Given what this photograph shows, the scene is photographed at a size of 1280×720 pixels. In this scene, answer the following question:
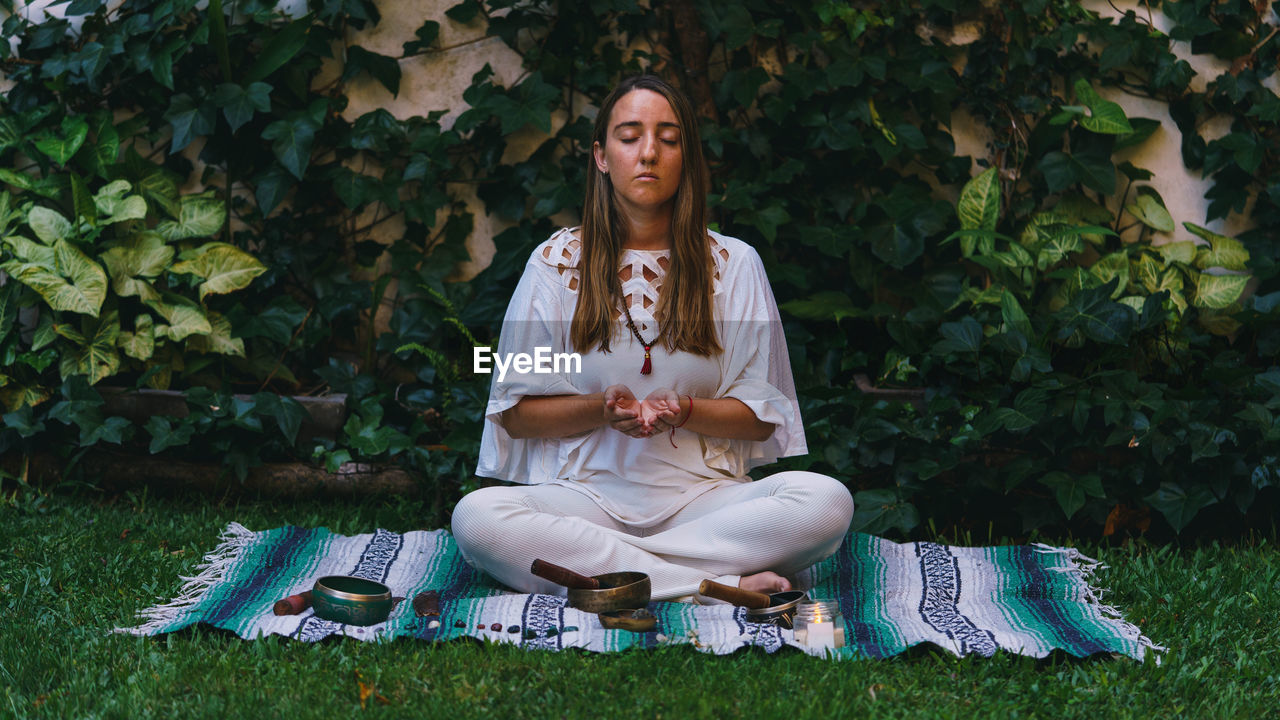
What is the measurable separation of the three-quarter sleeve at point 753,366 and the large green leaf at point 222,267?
1723mm

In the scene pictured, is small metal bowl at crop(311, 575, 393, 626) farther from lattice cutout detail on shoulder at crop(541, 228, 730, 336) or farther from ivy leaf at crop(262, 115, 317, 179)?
ivy leaf at crop(262, 115, 317, 179)

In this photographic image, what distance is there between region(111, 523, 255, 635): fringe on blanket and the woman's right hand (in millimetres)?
1027

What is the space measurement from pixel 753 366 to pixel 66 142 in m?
2.44

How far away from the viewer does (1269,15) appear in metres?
3.94

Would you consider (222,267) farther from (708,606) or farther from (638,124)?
(708,606)

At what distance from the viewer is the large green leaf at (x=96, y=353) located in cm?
348

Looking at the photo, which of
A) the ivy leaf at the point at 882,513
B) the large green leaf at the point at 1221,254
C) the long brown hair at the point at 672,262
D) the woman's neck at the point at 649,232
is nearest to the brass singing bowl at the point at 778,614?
the long brown hair at the point at 672,262

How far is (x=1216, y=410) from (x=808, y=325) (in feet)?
4.28

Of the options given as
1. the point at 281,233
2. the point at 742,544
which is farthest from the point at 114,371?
the point at 742,544

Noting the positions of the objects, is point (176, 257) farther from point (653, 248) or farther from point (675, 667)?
point (675, 667)

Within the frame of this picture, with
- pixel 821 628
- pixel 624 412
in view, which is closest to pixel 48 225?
pixel 624 412

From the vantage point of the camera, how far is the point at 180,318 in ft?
11.6

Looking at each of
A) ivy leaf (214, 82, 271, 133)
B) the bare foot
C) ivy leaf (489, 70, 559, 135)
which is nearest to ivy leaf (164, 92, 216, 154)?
ivy leaf (214, 82, 271, 133)

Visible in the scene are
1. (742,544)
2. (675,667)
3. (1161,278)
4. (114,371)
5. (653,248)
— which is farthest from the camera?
(1161,278)
